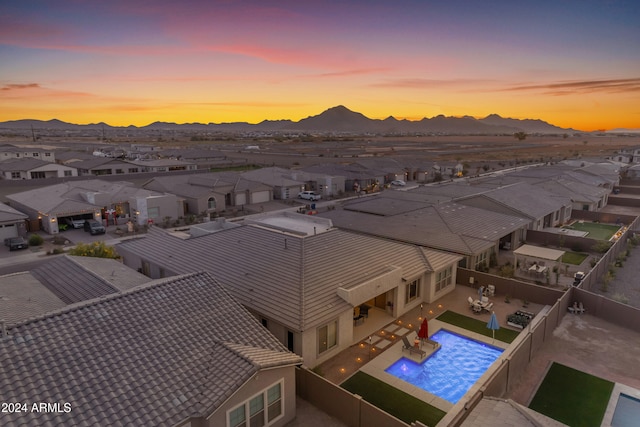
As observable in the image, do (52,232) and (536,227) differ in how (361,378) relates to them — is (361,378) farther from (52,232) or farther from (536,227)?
(52,232)

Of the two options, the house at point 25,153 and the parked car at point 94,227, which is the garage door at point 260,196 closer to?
the parked car at point 94,227

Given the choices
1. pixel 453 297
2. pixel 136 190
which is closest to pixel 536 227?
pixel 453 297

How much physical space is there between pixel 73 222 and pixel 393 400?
124 ft

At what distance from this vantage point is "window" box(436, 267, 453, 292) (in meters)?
23.7

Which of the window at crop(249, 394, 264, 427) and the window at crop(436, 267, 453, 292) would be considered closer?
the window at crop(249, 394, 264, 427)

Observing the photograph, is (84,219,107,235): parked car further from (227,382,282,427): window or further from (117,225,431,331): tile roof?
(227,382,282,427): window

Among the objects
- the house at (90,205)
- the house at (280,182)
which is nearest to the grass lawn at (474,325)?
the house at (90,205)

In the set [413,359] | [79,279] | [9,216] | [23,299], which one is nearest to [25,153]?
[9,216]

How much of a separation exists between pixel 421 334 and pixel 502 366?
3710 mm

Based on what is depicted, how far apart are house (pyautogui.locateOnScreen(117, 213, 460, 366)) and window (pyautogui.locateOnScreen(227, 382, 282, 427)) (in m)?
3.08

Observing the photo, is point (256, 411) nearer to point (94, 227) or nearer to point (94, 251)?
point (94, 251)

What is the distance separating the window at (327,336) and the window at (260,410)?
4.29 metres

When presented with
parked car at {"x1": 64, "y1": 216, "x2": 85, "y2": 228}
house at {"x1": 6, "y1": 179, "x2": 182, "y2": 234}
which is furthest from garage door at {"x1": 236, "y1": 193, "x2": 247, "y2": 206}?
parked car at {"x1": 64, "y1": 216, "x2": 85, "y2": 228}

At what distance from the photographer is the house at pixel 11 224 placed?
36.0 m
